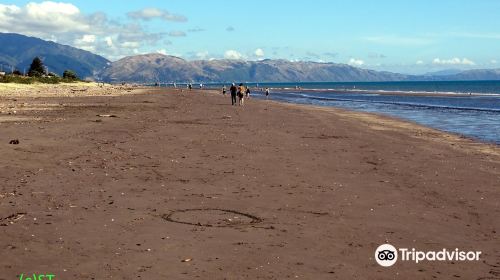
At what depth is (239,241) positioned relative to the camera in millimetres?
8867

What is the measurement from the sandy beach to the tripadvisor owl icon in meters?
0.17

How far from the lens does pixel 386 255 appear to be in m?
8.36

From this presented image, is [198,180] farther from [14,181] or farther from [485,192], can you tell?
[485,192]

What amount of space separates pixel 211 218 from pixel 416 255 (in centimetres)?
395

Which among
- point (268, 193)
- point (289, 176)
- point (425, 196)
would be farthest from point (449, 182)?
point (268, 193)

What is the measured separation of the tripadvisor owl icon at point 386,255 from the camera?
26.4 ft

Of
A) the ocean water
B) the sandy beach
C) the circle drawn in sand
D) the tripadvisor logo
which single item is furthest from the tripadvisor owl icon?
the ocean water

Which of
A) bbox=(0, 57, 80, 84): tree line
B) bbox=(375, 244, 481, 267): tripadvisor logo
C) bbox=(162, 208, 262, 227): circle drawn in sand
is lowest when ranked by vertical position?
A: bbox=(375, 244, 481, 267): tripadvisor logo

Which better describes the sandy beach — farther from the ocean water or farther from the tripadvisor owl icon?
the ocean water

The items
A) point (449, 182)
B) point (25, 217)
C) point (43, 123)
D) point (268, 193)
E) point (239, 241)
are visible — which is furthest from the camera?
point (43, 123)

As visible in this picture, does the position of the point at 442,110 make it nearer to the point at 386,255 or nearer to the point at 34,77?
the point at 386,255

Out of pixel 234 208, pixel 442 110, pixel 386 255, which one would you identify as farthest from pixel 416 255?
pixel 442 110

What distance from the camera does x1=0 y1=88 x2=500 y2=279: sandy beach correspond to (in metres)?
7.77

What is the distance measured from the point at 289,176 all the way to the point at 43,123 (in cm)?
1617
